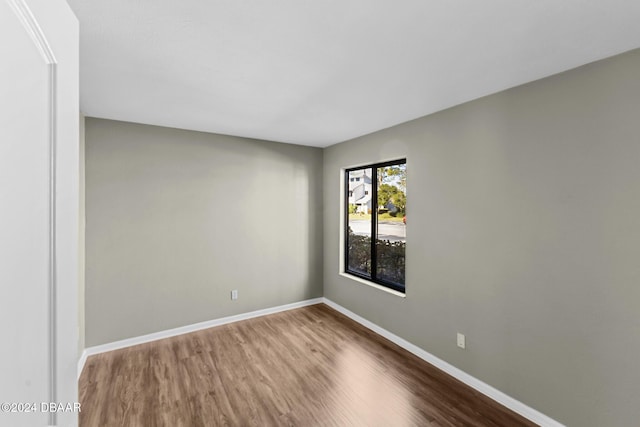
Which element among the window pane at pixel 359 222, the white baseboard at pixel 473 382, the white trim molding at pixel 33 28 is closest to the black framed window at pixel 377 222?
the window pane at pixel 359 222

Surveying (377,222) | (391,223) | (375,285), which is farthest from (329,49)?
(375,285)

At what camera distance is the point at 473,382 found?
2371mm

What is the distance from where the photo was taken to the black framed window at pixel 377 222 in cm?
327

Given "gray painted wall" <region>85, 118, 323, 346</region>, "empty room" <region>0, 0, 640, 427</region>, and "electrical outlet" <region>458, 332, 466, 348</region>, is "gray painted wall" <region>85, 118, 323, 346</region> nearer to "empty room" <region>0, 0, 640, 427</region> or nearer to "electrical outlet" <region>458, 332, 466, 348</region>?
"empty room" <region>0, 0, 640, 427</region>

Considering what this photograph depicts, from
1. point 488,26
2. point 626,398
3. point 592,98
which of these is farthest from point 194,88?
point 626,398

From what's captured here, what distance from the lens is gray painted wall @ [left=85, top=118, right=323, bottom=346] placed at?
9.64ft

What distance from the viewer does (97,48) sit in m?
1.65

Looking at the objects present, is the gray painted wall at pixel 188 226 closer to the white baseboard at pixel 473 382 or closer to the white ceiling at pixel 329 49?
the white ceiling at pixel 329 49

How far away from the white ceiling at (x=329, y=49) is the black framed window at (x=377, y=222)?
40.4 inches

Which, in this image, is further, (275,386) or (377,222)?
(377,222)

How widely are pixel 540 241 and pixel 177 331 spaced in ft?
12.0

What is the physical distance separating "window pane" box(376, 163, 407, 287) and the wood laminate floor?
0.79m

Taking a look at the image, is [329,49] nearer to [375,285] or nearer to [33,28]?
[33,28]

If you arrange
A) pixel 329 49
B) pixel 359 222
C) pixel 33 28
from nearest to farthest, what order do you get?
pixel 33 28, pixel 329 49, pixel 359 222
